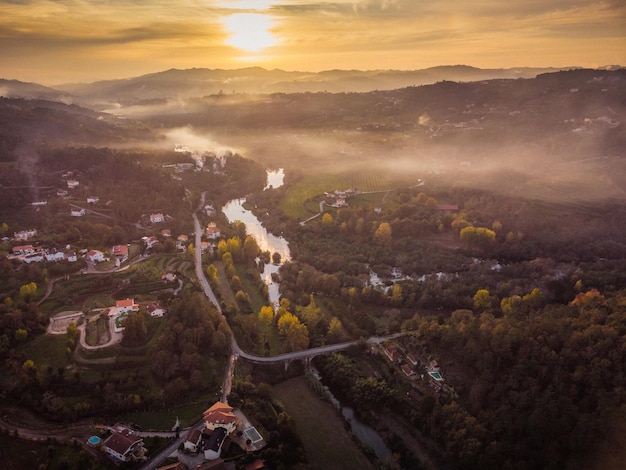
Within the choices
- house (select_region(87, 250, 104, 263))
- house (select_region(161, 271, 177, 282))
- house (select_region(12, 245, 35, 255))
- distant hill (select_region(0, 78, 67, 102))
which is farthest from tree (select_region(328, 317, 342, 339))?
distant hill (select_region(0, 78, 67, 102))

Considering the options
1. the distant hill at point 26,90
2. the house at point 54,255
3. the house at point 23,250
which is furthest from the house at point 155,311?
the distant hill at point 26,90

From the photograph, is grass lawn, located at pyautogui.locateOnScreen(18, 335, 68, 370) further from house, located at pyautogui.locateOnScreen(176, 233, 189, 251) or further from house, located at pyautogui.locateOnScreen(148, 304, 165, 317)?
house, located at pyautogui.locateOnScreen(176, 233, 189, 251)

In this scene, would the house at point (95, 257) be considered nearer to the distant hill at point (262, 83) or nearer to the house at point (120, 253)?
the house at point (120, 253)

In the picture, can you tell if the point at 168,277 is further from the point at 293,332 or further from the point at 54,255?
the point at 293,332

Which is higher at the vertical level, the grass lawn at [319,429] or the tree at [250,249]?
the tree at [250,249]

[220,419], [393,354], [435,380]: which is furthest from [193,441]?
[435,380]

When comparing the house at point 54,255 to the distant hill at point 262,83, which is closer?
the house at point 54,255
